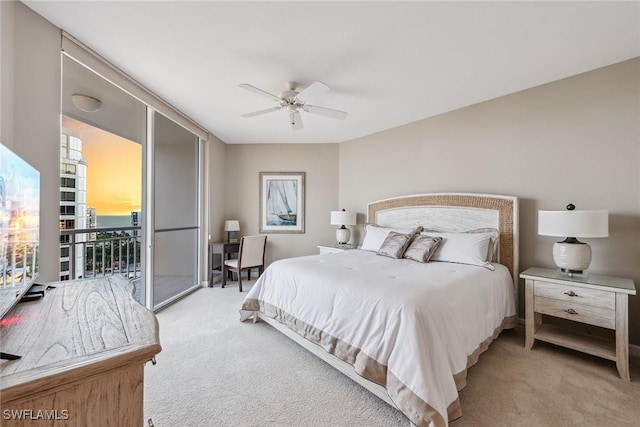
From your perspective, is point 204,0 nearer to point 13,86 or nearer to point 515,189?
point 13,86

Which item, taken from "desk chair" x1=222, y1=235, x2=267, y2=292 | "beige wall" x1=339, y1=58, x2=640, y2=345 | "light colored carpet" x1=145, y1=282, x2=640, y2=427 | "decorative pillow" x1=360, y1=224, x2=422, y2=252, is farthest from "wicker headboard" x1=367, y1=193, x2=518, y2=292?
"desk chair" x1=222, y1=235, x2=267, y2=292

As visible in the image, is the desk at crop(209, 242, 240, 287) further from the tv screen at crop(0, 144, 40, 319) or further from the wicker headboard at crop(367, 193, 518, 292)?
the tv screen at crop(0, 144, 40, 319)

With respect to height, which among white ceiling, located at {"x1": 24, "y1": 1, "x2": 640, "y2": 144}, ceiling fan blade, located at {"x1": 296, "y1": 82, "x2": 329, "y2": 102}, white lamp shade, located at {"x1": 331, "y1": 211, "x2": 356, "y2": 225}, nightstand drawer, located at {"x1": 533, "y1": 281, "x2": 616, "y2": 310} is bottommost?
nightstand drawer, located at {"x1": 533, "y1": 281, "x2": 616, "y2": 310}

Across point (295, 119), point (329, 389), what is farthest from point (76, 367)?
point (295, 119)

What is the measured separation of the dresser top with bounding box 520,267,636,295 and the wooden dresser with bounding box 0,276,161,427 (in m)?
Result: 3.01

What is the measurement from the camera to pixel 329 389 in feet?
6.43

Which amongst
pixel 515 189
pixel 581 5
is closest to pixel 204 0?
pixel 581 5

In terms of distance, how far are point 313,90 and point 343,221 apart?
2.62m

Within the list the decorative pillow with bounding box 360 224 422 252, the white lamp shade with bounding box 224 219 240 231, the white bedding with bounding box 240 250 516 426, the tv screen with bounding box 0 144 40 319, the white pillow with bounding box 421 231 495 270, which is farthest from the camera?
the white lamp shade with bounding box 224 219 240 231

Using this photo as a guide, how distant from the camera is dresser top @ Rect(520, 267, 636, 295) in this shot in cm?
208

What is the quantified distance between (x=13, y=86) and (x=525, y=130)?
4519 millimetres

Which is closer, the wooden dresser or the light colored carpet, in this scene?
the wooden dresser

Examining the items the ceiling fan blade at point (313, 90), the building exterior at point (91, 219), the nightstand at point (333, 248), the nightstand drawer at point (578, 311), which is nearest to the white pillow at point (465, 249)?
the nightstand drawer at point (578, 311)

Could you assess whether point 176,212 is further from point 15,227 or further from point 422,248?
point 422,248
